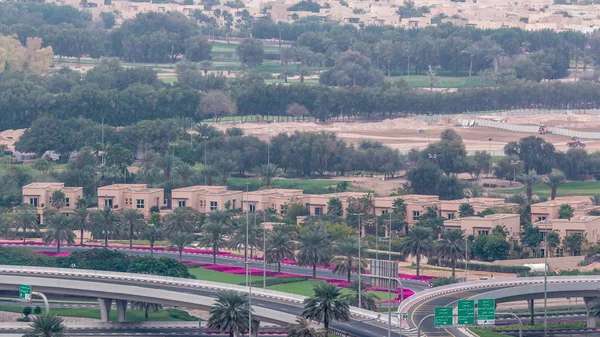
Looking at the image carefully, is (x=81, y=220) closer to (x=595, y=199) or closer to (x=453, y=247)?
(x=453, y=247)

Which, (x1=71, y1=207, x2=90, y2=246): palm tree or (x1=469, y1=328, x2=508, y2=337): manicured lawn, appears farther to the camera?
(x1=71, y1=207, x2=90, y2=246): palm tree

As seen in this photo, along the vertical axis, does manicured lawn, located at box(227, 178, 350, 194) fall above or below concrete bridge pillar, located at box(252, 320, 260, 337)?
below

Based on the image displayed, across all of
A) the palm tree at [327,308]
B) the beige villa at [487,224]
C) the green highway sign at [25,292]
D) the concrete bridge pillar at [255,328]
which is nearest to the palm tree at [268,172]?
the beige villa at [487,224]

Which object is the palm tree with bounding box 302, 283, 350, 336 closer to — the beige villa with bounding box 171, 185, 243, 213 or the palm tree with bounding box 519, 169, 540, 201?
the beige villa with bounding box 171, 185, 243, 213

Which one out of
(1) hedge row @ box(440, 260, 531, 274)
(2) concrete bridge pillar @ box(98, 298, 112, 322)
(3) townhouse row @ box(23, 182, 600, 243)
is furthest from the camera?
(3) townhouse row @ box(23, 182, 600, 243)

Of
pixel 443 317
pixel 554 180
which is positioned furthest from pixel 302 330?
pixel 554 180

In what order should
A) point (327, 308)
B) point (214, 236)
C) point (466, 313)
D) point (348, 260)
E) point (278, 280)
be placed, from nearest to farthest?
point (466, 313) < point (327, 308) < point (348, 260) < point (278, 280) < point (214, 236)

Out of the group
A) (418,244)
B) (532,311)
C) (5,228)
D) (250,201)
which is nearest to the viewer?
(532,311)

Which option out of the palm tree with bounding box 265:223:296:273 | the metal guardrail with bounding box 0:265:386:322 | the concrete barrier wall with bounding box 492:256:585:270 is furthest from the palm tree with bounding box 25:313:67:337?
the concrete barrier wall with bounding box 492:256:585:270
